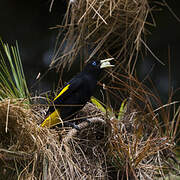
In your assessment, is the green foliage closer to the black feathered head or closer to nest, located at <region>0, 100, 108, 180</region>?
nest, located at <region>0, 100, 108, 180</region>

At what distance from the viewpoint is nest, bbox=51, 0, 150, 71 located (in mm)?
1623

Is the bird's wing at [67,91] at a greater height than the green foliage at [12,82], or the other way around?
the green foliage at [12,82]

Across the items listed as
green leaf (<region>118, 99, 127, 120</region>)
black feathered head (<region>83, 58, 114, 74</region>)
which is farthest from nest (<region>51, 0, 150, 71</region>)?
green leaf (<region>118, 99, 127, 120</region>)

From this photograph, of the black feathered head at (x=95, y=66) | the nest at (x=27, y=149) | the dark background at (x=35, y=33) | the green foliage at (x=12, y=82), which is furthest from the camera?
the dark background at (x=35, y=33)

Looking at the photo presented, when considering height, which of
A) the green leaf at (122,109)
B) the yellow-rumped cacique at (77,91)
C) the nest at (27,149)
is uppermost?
the nest at (27,149)

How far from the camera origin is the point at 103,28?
175cm

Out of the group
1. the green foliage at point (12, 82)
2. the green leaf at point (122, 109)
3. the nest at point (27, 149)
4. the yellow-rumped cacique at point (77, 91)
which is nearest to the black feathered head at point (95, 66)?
the yellow-rumped cacique at point (77, 91)

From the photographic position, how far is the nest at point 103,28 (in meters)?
1.62

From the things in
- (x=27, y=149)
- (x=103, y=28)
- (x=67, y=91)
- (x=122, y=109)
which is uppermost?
(x=103, y=28)

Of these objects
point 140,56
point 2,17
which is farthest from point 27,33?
point 140,56

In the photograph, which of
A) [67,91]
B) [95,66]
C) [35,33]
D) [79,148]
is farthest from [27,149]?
[35,33]

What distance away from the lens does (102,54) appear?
1882 millimetres

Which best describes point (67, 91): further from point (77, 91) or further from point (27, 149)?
point (27, 149)

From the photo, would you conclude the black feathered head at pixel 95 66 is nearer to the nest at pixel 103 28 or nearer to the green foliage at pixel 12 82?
the nest at pixel 103 28
